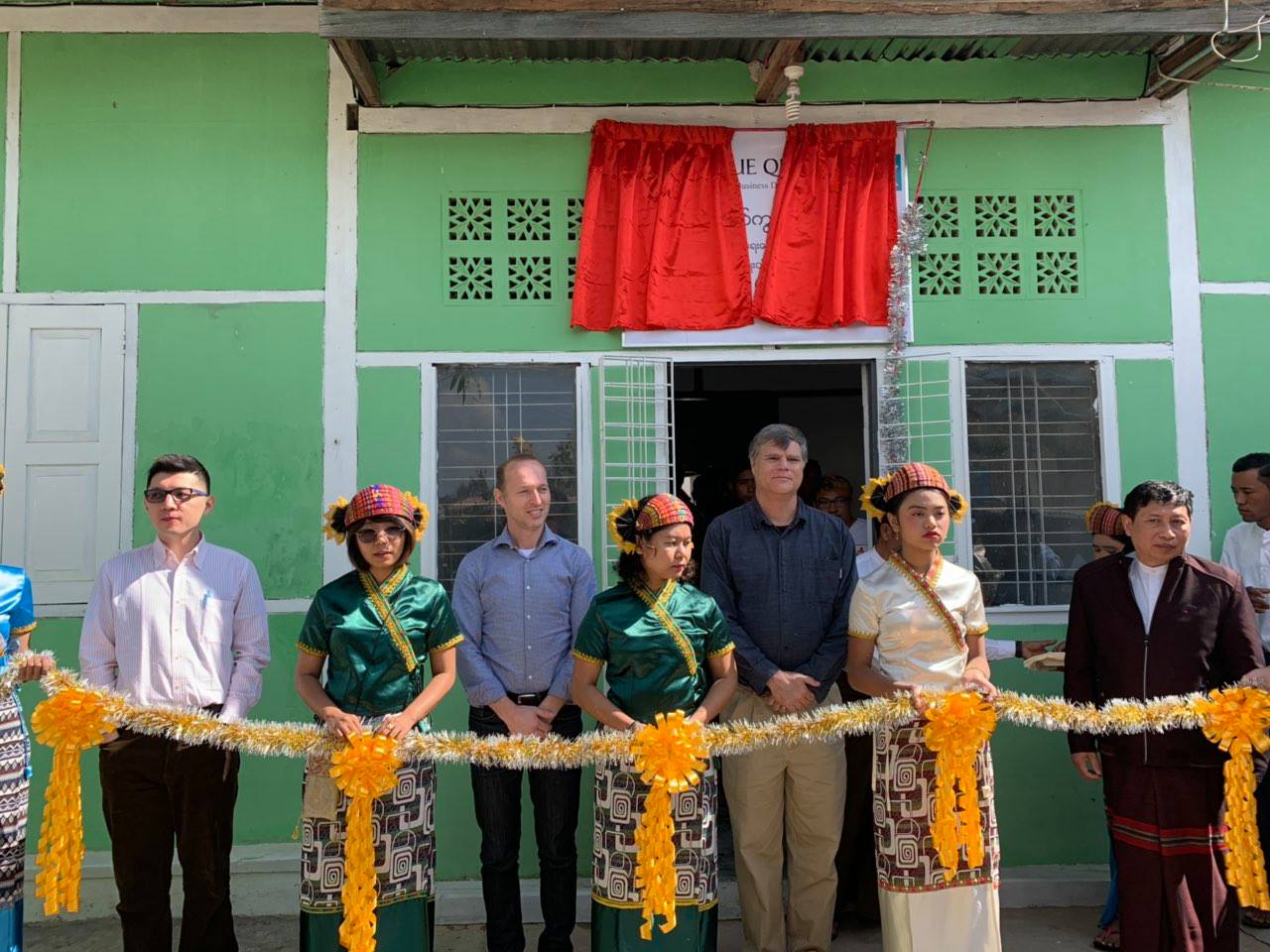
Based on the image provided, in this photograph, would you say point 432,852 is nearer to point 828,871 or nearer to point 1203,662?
point 828,871

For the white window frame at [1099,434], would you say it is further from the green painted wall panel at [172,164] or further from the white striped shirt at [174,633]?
the white striped shirt at [174,633]

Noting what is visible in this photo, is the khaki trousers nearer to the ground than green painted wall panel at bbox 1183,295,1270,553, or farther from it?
nearer to the ground

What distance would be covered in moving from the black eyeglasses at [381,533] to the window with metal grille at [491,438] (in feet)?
4.76

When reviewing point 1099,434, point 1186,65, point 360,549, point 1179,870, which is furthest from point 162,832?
point 1186,65

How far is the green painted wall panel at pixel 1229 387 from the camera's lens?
511 centimetres

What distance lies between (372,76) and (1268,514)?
448 centimetres

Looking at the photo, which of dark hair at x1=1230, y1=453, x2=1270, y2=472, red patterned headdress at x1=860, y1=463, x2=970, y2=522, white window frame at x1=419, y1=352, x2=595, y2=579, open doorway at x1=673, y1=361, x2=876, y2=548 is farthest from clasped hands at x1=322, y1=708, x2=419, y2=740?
open doorway at x1=673, y1=361, x2=876, y2=548

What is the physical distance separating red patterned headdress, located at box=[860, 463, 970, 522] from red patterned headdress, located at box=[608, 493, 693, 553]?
2.33 feet

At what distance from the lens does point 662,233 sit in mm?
5035

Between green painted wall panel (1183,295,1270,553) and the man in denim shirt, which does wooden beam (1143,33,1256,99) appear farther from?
the man in denim shirt

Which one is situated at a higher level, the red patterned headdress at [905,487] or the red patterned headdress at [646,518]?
the red patterned headdress at [905,487]

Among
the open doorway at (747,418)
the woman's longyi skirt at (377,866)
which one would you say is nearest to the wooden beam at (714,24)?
the woman's longyi skirt at (377,866)

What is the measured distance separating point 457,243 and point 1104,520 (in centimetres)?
324

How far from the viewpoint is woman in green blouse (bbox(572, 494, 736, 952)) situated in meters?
3.54
